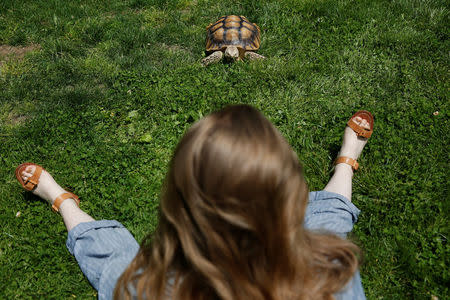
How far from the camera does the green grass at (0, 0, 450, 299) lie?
2.82 metres

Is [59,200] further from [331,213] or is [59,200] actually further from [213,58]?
[213,58]

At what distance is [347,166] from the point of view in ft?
10.4

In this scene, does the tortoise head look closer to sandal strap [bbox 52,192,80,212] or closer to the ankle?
the ankle

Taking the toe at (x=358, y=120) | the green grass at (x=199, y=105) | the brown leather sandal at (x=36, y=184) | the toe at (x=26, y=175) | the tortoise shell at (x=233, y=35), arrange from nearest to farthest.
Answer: the green grass at (x=199, y=105) < the brown leather sandal at (x=36, y=184) < the toe at (x=26, y=175) < the toe at (x=358, y=120) < the tortoise shell at (x=233, y=35)

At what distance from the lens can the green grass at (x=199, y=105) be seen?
9.26 ft


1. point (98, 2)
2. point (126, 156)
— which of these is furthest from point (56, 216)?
point (98, 2)

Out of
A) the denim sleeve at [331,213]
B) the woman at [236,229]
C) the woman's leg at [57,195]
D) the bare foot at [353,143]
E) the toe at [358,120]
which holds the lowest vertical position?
the woman's leg at [57,195]

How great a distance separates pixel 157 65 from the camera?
184 inches

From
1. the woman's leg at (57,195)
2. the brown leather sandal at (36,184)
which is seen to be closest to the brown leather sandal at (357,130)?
the woman's leg at (57,195)

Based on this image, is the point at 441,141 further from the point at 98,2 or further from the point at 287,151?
the point at 98,2

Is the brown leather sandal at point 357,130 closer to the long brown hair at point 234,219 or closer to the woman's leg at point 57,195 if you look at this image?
the long brown hair at point 234,219

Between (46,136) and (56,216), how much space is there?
1.05 m

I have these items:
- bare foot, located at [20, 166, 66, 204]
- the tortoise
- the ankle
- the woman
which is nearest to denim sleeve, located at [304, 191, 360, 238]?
the ankle


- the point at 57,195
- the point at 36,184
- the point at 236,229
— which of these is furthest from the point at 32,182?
the point at 236,229
